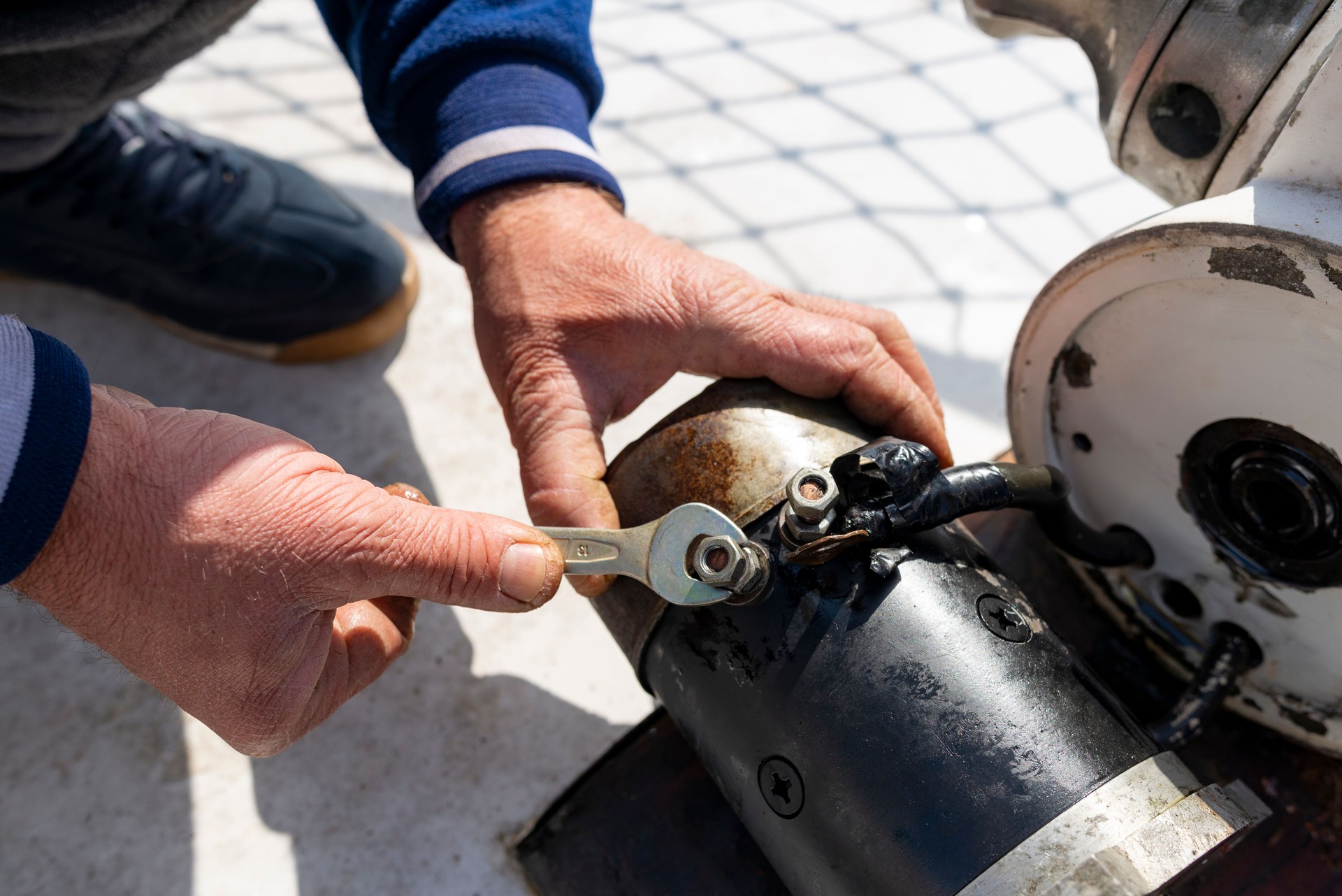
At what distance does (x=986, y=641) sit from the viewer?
0.66 m

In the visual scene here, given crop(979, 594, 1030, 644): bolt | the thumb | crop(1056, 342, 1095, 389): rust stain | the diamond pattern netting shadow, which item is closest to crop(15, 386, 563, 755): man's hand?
the thumb

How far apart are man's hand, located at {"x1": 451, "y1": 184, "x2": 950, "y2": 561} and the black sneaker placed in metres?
0.50

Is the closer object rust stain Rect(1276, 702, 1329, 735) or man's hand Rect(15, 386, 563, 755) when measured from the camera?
man's hand Rect(15, 386, 563, 755)

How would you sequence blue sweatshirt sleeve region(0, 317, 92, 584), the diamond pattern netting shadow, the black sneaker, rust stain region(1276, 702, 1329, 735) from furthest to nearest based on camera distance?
the diamond pattern netting shadow
the black sneaker
rust stain region(1276, 702, 1329, 735)
blue sweatshirt sleeve region(0, 317, 92, 584)

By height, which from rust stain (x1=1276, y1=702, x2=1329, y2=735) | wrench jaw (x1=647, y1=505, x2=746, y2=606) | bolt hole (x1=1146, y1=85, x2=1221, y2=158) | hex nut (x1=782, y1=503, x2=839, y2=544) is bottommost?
rust stain (x1=1276, y1=702, x2=1329, y2=735)

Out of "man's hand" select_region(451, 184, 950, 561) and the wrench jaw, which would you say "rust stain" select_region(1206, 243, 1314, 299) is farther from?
the wrench jaw

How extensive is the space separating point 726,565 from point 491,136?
1.80 feet

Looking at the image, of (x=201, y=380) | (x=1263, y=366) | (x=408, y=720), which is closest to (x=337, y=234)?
(x=201, y=380)

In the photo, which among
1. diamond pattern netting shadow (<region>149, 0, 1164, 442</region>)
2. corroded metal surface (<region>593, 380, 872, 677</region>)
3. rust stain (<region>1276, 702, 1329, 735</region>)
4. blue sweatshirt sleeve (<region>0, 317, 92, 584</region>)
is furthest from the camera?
diamond pattern netting shadow (<region>149, 0, 1164, 442</region>)

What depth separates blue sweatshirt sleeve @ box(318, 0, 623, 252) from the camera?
0.96 m

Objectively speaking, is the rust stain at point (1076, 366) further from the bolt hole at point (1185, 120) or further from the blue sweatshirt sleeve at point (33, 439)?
the blue sweatshirt sleeve at point (33, 439)

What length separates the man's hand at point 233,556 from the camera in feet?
2.10

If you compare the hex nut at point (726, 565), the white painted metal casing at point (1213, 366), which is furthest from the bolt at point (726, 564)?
the white painted metal casing at point (1213, 366)

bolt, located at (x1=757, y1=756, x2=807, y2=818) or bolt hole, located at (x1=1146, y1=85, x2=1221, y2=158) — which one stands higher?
bolt hole, located at (x1=1146, y1=85, x2=1221, y2=158)
